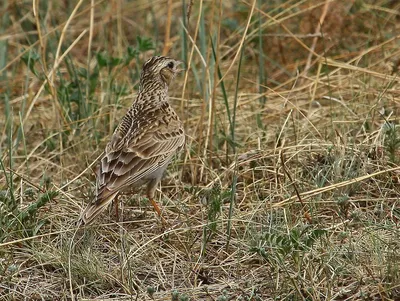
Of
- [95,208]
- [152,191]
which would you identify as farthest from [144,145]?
[95,208]

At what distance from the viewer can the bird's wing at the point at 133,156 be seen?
5152 mm

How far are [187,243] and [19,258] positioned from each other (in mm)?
927

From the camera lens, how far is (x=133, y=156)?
5.50 metres

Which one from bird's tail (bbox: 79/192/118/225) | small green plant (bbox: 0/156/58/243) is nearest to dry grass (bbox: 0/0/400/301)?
small green plant (bbox: 0/156/58/243)

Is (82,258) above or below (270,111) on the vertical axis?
above

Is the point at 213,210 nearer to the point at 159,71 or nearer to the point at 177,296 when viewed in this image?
the point at 177,296

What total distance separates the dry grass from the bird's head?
165 millimetres

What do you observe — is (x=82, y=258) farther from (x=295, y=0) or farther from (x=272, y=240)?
(x=295, y=0)

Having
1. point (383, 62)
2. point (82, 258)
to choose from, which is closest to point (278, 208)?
point (82, 258)

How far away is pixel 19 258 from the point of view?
5062mm

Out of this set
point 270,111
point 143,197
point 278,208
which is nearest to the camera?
point 278,208

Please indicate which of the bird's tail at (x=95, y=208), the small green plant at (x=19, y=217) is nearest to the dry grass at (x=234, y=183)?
the small green plant at (x=19, y=217)

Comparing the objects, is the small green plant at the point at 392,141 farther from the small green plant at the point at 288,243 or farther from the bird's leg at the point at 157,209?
the bird's leg at the point at 157,209

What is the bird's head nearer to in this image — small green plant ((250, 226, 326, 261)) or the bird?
the bird
